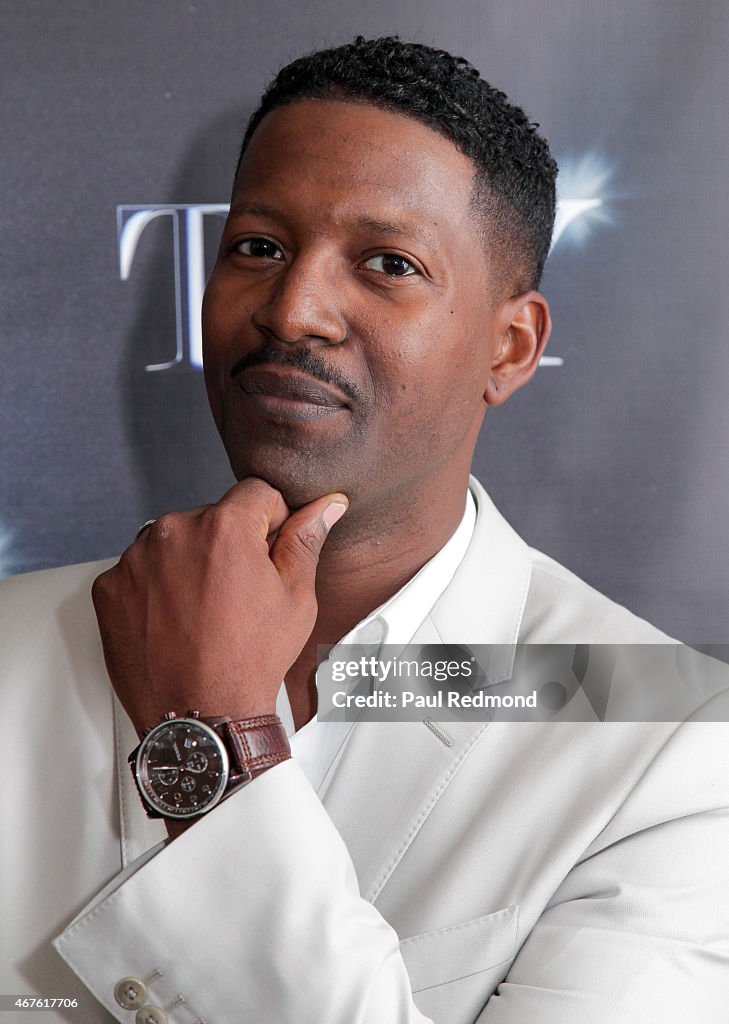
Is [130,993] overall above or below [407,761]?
below

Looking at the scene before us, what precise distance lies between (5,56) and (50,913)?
1532mm

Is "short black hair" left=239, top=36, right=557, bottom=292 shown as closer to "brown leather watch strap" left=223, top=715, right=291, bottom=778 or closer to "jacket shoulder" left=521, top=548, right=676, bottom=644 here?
"jacket shoulder" left=521, top=548, right=676, bottom=644

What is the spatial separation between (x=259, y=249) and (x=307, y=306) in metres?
0.17

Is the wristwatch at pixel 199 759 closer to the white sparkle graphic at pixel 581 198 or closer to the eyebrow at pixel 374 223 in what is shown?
the eyebrow at pixel 374 223

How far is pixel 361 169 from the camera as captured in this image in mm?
1472

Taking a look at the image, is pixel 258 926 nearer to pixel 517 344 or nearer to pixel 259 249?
pixel 259 249

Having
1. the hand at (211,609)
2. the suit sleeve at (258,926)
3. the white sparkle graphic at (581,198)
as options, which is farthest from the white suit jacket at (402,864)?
the white sparkle graphic at (581,198)

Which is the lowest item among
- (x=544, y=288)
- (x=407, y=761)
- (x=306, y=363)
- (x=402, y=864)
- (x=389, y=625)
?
(x=402, y=864)

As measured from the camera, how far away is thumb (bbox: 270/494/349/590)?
4.53 ft

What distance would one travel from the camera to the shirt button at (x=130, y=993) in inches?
46.4

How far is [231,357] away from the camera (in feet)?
4.91

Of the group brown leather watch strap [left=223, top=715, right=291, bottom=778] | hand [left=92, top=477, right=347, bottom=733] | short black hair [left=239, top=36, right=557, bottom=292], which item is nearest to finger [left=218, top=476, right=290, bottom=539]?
hand [left=92, top=477, right=347, bottom=733]

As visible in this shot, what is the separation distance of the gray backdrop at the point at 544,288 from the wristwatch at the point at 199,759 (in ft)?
3.22

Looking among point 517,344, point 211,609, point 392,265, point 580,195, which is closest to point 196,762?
point 211,609
